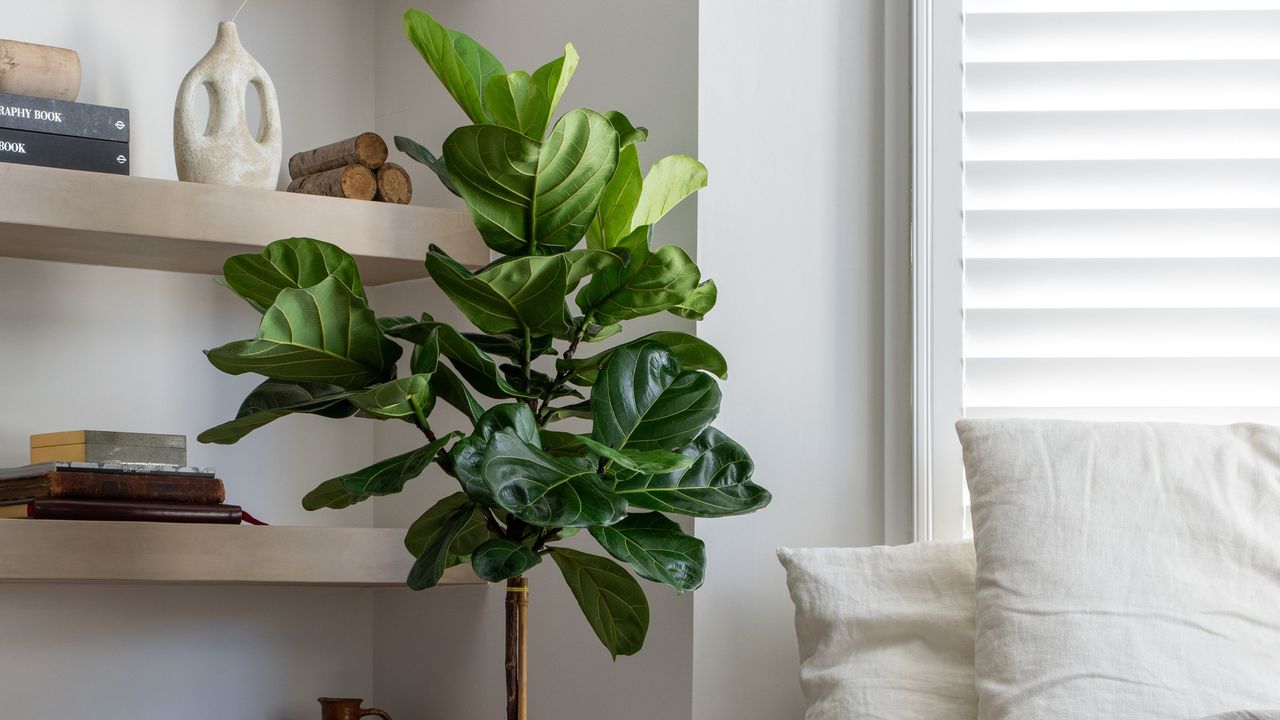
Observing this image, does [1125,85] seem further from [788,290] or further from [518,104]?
[518,104]

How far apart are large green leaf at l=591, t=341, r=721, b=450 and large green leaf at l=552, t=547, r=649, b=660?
0.70ft

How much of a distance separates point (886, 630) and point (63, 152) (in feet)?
4.47

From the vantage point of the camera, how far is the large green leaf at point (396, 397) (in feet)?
4.20

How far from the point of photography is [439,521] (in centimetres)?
155

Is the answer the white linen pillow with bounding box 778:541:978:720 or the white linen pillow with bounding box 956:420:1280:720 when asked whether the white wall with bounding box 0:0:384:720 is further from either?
the white linen pillow with bounding box 956:420:1280:720

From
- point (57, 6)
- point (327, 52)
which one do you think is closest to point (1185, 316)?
point (327, 52)

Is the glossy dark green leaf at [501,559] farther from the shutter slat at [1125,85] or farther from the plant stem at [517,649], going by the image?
the shutter slat at [1125,85]

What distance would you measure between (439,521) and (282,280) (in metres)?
0.38

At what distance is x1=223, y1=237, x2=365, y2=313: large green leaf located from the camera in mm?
1368

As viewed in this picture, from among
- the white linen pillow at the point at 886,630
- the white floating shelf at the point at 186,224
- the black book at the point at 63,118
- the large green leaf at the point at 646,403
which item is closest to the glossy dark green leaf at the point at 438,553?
the large green leaf at the point at 646,403

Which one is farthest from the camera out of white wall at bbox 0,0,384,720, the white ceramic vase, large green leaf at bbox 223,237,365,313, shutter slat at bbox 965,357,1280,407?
white wall at bbox 0,0,384,720

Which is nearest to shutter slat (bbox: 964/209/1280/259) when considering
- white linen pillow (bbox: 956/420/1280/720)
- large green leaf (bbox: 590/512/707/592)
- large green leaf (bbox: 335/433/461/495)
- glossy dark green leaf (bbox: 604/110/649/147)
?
white linen pillow (bbox: 956/420/1280/720)

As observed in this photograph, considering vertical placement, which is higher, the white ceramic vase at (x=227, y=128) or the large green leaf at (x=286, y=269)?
the white ceramic vase at (x=227, y=128)

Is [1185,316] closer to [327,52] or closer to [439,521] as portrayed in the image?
[439,521]
